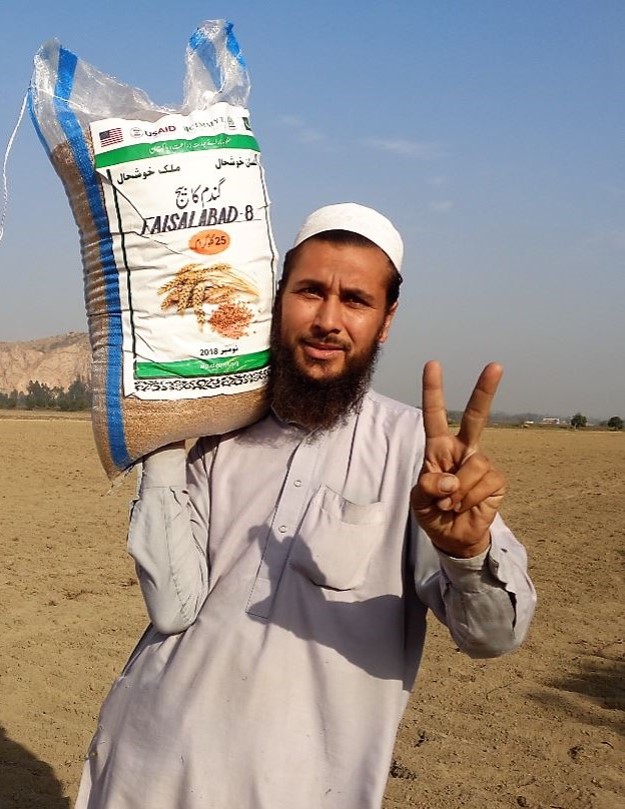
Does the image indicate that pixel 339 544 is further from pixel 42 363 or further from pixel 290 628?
pixel 42 363

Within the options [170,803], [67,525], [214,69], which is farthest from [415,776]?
[67,525]

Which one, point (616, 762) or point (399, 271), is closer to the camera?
point (399, 271)

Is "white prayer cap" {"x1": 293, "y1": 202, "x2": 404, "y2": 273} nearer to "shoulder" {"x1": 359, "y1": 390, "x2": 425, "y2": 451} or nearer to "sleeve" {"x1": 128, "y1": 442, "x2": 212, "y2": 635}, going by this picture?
"shoulder" {"x1": 359, "y1": 390, "x2": 425, "y2": 451}

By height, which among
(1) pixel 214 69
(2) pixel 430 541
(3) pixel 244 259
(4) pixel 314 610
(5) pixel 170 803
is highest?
(1) pixel 214 69

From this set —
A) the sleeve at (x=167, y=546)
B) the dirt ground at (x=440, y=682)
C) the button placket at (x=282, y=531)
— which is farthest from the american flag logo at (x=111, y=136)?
the dirt ground at (x=440, y=682)

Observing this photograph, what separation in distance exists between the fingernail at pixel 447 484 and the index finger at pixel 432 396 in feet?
0.52

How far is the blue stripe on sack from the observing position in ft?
7.33

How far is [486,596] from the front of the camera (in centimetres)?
184

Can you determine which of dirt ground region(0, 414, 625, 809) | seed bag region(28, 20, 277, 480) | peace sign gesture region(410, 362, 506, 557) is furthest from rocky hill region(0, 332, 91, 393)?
peace sign gesture region(410, 362, 506, 557)

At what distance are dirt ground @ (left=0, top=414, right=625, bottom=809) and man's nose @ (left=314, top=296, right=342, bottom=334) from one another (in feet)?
10.1

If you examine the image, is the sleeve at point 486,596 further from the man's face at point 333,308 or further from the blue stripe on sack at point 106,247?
the blue stripe on sack at point 106,247

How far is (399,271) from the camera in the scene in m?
2.34

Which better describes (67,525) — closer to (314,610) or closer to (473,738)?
(473,738)

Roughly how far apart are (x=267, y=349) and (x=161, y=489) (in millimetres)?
441
